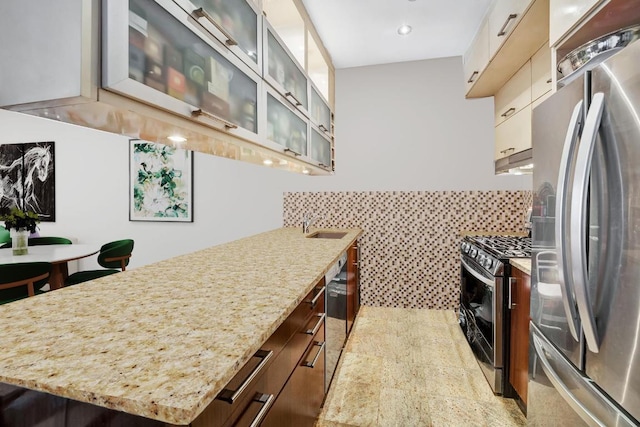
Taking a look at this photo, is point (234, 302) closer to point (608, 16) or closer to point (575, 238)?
point (575, 238)

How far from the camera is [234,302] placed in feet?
3.39

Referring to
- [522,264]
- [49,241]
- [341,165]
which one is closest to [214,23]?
[522,264]

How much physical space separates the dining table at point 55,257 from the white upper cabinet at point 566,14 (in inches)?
140

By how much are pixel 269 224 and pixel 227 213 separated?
495 millimetres

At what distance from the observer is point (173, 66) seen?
112cm

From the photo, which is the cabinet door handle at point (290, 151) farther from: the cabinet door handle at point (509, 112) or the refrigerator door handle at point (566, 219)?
the cabinet door handle at point (509, 112)

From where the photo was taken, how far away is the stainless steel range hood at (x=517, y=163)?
7.89 ft

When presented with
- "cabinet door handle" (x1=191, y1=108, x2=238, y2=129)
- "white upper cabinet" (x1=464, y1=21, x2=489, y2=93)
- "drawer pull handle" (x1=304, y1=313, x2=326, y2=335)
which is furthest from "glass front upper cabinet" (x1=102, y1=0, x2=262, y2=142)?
"white upper cabinet" (x1=464, y1=21, x2=489, y2=93)

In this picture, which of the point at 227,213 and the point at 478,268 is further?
the point at 227,213

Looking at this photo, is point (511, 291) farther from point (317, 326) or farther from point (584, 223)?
point (317, 326)

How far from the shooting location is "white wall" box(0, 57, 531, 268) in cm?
333

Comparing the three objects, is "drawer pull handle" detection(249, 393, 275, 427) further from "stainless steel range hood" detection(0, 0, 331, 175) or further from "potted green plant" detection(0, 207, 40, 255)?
"potted green plant" detection(0, 207, 40, 255)

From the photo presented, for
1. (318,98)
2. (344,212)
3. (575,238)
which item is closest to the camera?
(575,238)

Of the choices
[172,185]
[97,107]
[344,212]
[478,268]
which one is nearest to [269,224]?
[344,212]
